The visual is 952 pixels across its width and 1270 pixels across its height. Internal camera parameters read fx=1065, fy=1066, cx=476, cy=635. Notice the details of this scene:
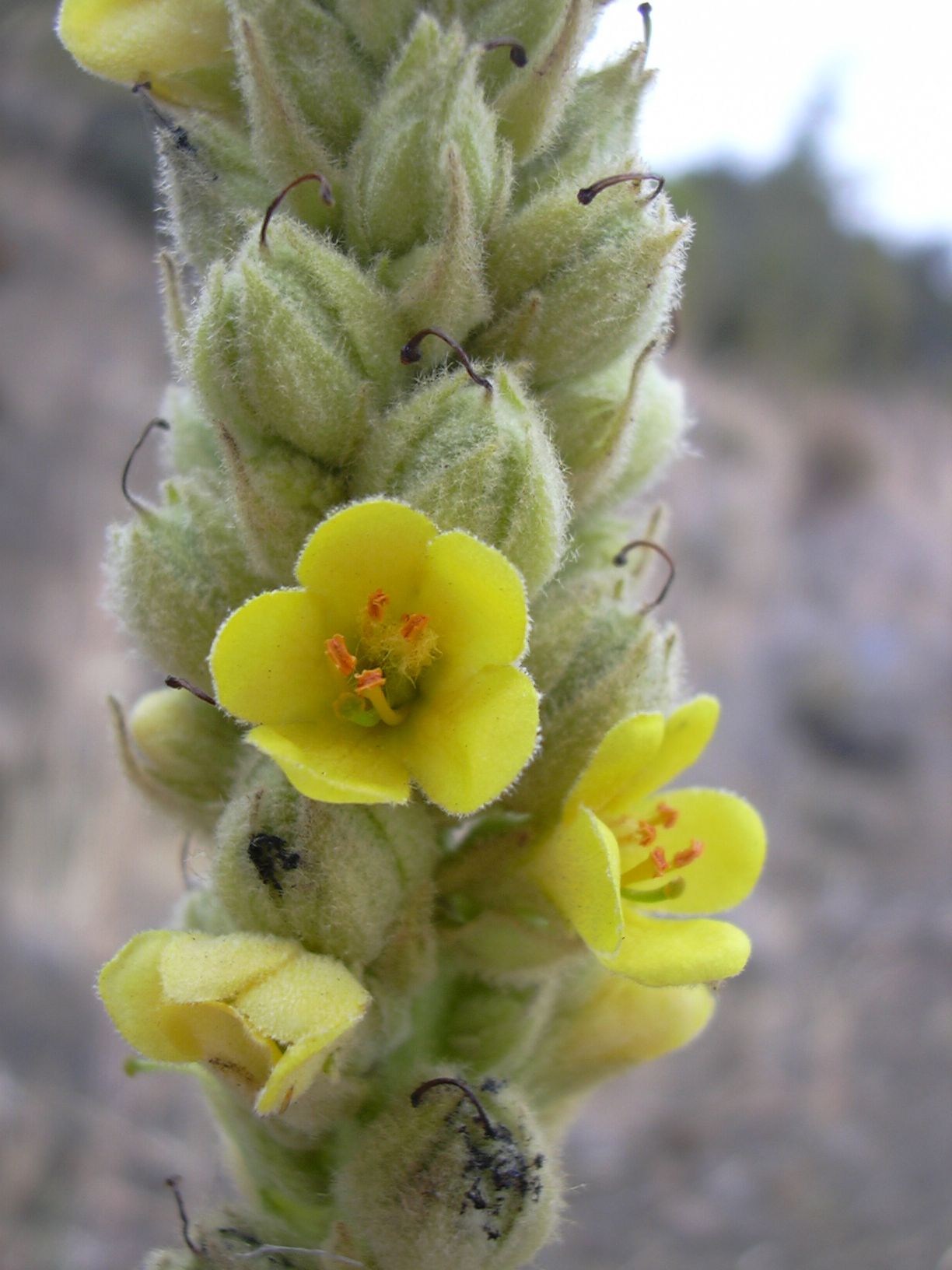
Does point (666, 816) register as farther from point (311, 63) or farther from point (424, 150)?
point (311, 63)

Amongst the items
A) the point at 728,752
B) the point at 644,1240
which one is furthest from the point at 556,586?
the point at 728,752

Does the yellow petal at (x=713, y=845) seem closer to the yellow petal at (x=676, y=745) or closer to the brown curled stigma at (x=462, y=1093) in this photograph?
the yellow petal at (x=676, y=745)

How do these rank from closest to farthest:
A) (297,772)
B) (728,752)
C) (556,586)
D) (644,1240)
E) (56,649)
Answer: (297,772)
(556,586)
(644,1240)
(56,649)
(728,752)

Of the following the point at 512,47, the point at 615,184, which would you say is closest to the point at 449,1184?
the point at 615,184

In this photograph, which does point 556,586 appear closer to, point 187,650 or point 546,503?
point 546,503

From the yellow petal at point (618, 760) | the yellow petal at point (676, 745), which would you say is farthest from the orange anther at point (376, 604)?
the yellow petal at point (676, 745)

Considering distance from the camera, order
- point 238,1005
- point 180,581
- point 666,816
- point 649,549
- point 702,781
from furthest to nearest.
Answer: point 702,781 → point 649,549 → point 666,816 → point 180,581 → point 238,1005

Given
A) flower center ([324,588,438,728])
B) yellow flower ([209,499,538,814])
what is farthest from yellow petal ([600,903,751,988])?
flower center ([324,588,438,728])
